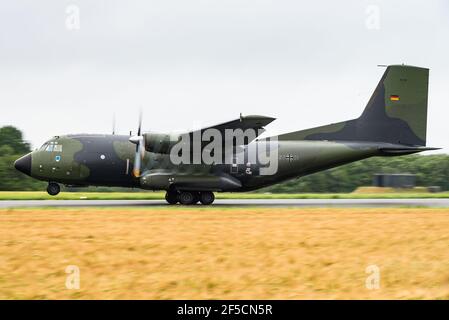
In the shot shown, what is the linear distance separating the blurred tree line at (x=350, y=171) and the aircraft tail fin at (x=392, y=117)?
29.7m

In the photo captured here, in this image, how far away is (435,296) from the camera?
37.0 feet

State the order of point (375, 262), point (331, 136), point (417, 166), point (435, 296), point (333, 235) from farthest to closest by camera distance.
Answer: point (417, 166), point (331, 136), point (333, 235), point (375, 262), point (435, 296)

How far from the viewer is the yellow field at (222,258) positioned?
458 inches

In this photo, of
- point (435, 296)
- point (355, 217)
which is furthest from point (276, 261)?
point (355, 217)

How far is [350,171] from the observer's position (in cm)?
7169

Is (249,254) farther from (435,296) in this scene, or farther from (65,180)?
(65,180)

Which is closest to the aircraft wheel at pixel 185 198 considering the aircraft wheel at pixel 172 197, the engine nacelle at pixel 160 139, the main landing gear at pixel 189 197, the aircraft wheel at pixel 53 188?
the main landing gear at pixel 189 197

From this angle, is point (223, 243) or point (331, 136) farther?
point (331, 136)

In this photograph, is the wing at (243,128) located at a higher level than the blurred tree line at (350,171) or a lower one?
higher

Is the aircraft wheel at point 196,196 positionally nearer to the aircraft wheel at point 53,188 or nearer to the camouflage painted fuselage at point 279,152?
the camouflage painted fuselage at point 279,152

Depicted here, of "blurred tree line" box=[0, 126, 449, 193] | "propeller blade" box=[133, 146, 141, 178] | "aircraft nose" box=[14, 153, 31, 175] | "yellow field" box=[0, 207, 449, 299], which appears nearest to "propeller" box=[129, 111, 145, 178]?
"propeller blade" box=[133, 146, 141, 178]

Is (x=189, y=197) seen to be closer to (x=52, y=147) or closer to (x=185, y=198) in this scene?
(x=185, y=198)

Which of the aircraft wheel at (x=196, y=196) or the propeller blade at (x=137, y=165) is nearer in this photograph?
the propeller blade at (x=137, y=165)
